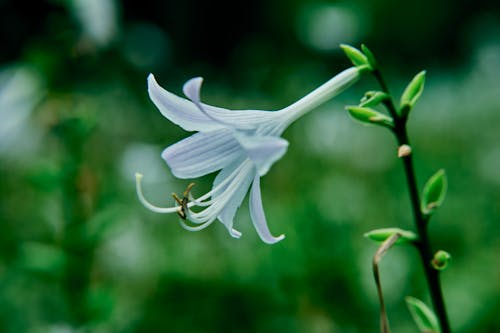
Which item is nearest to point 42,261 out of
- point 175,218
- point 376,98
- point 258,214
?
point 258,214

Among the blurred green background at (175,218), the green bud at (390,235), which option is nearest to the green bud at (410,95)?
the green bud at (390,235)

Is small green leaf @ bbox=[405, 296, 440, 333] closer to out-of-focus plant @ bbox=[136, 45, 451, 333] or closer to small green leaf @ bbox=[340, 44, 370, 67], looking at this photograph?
out-of-focus plant @ bbox=[136, 45, 451, 333]

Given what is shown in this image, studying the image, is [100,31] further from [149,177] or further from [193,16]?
[193,16]

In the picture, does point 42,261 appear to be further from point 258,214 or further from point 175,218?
point 175,218

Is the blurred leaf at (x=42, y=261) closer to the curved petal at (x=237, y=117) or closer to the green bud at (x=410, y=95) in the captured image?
the curved petal at (x=237, y=117)

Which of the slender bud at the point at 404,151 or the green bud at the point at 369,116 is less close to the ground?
the green bud at the point at 369,116

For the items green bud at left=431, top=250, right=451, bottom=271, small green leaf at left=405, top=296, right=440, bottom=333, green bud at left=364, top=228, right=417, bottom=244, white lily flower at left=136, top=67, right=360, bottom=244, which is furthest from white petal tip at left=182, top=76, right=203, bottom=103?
small green leaf at left=405, top=296, right=440, bottom=333
